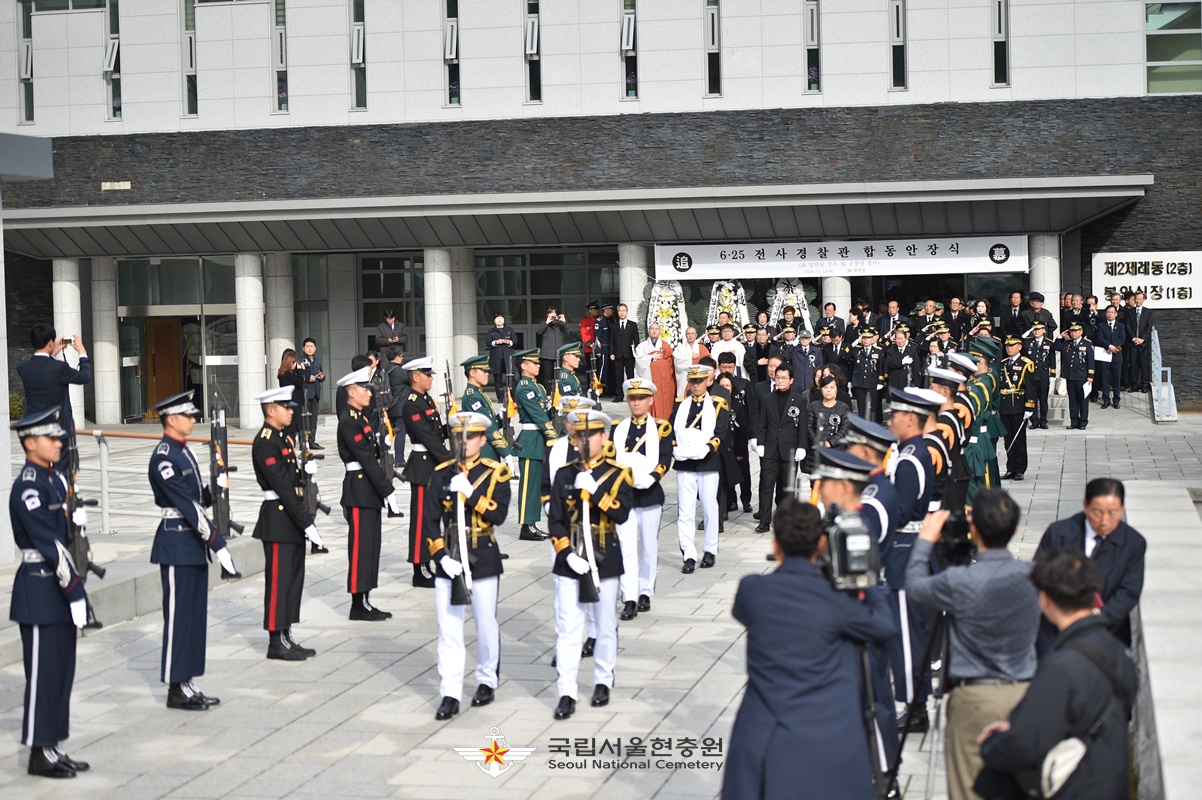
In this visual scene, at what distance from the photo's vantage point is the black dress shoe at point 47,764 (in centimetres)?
775

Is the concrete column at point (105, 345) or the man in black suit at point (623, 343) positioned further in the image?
the concrete column at point (105, 345)

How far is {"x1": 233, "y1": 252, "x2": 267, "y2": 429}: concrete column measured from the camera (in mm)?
30344

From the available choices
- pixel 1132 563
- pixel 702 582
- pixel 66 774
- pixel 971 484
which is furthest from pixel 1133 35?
pixel 66 774

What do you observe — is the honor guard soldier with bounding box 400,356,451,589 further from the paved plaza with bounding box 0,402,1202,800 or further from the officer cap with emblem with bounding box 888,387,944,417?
the officer cap with emblem with bounding box 888,387,944,417

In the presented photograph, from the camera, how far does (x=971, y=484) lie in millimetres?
13344

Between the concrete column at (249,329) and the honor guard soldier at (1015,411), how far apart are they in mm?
16617

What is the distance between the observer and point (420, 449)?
12719 mm

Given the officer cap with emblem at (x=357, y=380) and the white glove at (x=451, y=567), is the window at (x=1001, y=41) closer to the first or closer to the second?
the officer cap with emblem at (x=357, y=380)

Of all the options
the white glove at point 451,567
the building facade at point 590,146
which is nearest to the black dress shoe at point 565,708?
the white glove at point 451,567

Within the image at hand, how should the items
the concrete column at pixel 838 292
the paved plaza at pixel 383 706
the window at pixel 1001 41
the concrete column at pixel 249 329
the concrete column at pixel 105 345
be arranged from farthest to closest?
1. the concrete column at pixel 105 345
2. the concrete column at pixel 249 329
3. the concrete column at pixel 838 292
4. the window at pixel 1001 41
5. the paved plaza at pixel 383 706

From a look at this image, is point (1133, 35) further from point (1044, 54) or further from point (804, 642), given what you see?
point (804, 642)

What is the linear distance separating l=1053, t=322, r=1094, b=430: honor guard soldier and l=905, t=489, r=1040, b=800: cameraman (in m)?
19.1

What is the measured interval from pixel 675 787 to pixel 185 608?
11.4 feet

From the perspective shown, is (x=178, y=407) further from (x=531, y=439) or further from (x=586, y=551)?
(x=531, y=439)
